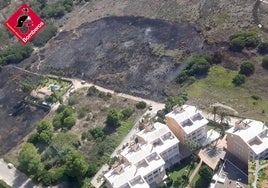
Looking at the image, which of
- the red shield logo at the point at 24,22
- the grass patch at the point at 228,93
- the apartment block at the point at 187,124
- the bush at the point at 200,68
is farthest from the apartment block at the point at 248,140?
the red shield logo at the point at 24,22

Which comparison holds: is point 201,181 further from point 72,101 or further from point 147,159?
point 72,101

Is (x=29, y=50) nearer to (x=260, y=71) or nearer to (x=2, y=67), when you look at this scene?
(x=2, y=67)

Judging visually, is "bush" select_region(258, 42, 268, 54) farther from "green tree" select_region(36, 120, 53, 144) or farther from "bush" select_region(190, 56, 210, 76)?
"green tree" select_region(36, 120, 53, 144)

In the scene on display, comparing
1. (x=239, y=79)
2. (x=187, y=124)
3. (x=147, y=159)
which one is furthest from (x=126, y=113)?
(x=239, y=79)

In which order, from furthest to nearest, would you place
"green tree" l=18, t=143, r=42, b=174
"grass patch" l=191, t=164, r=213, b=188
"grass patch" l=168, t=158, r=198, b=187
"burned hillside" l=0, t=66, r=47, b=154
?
"burned hillside" l=0, t=66, r=47, b=154
"green tree" l=18, t=143, r=42, b=174
"grass patch" l=168, t=158, r=198, b=187
"grass patch" l=191, t=164, r=213, b=188

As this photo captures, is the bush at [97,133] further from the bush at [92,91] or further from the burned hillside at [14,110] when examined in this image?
the burned hillside at [14,110]

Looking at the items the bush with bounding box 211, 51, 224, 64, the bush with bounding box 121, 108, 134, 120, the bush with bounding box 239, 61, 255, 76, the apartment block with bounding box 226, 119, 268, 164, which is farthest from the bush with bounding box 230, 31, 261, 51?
the apartment block with bounding box 226, 119, 268, 164
